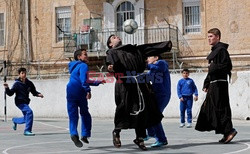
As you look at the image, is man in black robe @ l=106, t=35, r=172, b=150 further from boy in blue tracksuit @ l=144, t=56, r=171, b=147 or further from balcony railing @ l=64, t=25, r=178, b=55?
balcony railing @ l=64, t=25, r=178, b=55

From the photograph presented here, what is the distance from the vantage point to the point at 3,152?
459 inches

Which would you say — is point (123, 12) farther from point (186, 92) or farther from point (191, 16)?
point (186, 92)

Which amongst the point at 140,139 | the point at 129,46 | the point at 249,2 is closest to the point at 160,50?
the point at 129,46

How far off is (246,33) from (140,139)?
18.5m

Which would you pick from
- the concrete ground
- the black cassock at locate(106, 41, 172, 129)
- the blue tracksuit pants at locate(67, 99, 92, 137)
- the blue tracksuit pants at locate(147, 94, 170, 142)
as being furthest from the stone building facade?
the black cassock at locate(106, 41, 172, 129)

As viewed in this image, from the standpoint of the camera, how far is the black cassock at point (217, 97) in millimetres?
12742

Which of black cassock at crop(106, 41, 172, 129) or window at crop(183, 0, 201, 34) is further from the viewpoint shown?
window at crop(183, 0, 201, 34)

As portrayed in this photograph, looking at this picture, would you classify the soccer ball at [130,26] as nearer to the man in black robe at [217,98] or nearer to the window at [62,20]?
the window at [62,20]

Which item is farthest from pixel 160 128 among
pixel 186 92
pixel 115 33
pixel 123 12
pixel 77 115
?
pixel 123 12

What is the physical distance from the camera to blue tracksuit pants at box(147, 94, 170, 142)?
12109 millimetres

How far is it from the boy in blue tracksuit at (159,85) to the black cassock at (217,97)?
3.21 feet

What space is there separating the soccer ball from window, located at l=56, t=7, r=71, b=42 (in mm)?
4022

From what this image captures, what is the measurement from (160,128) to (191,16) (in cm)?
1881

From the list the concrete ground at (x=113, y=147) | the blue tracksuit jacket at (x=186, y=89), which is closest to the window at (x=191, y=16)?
the blue tracksuit jacket at (x=186, y=89)
